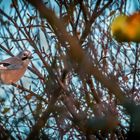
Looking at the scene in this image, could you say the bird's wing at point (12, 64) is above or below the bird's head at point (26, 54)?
above

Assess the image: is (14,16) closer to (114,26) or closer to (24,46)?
(24,46)

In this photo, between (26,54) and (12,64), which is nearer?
(26,54)

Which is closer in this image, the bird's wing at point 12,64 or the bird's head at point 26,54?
the bird's head at point 26,54

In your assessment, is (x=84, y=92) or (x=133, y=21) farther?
(x=84, y=92)

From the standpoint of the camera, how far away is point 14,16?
260 cm

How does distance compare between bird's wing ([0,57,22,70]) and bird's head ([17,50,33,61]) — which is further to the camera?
bird's wing ([0,57,22,70])

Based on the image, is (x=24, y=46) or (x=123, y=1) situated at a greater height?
(x=123, y=1)

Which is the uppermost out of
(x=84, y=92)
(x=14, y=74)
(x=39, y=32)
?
(x=14, y=74)

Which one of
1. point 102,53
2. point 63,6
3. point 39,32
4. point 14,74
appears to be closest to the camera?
point 63,6

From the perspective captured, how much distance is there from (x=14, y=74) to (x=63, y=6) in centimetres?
333

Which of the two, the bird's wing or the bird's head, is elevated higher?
the bird's wing

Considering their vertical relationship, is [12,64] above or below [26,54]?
above

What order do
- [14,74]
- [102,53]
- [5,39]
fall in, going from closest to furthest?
[102,53]
[5,39]
[14,74]

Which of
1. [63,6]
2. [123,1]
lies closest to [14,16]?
[63,6]
